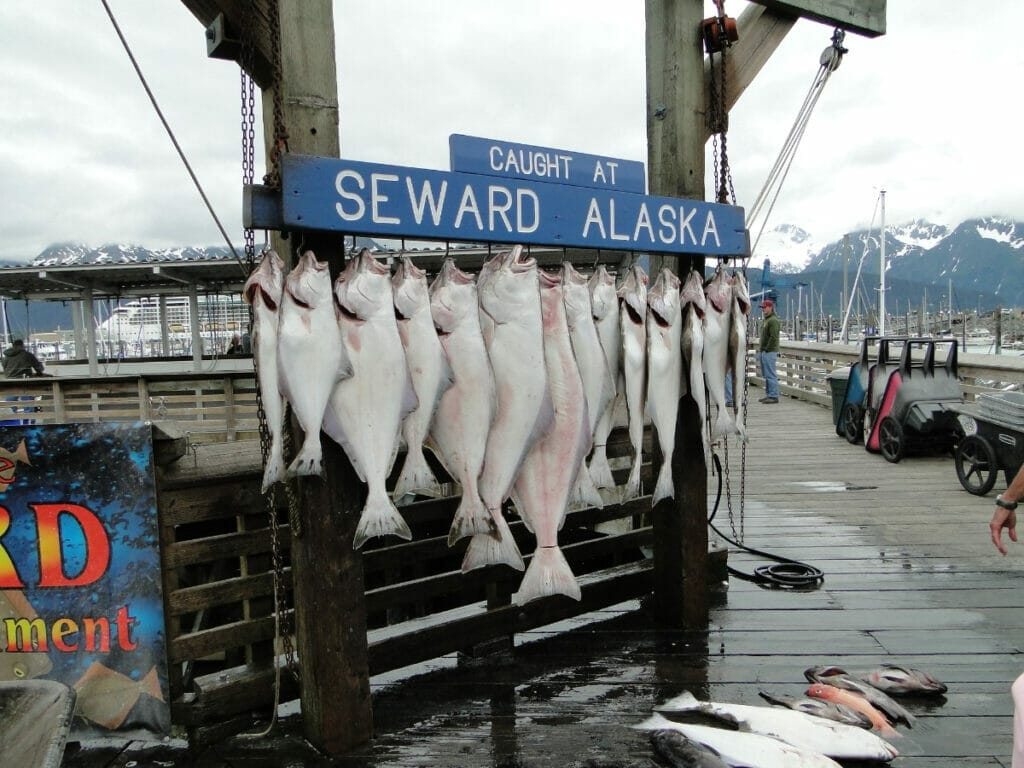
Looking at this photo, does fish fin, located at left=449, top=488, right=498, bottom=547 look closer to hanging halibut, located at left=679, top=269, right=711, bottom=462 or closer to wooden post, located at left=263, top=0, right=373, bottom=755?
wooden post, located at left=263, top=0, right=373, bottom=755

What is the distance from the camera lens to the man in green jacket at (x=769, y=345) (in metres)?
12.5

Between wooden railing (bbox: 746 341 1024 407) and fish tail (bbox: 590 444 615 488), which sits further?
wooden railing (bbox: 746 341 1024 407)

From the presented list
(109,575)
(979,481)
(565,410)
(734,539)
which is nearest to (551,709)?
(565,410)

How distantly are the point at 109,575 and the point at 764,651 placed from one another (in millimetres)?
2694

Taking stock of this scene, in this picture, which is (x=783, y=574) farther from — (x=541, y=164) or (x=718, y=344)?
(x=541, y=164)

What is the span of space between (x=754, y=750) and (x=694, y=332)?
159cm

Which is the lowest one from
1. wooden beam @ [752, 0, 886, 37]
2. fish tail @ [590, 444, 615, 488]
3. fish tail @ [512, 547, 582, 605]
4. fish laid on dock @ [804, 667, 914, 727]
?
fish laid on dock @ [804, 667, 914, 727]

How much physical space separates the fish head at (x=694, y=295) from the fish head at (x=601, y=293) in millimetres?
401

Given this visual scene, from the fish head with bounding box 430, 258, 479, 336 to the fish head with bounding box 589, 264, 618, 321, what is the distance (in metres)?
0.59

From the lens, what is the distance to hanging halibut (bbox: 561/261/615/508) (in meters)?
2.68

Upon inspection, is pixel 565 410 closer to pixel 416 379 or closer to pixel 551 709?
pixel 416 379

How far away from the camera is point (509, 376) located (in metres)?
2.51

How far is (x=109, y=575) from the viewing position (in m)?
2.47

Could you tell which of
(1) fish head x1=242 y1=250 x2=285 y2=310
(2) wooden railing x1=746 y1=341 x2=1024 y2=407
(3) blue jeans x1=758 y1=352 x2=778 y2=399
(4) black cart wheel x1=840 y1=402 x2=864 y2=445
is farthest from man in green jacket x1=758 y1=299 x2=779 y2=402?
(1) fish head x1=242 y1=250 x2=285 y2=310
